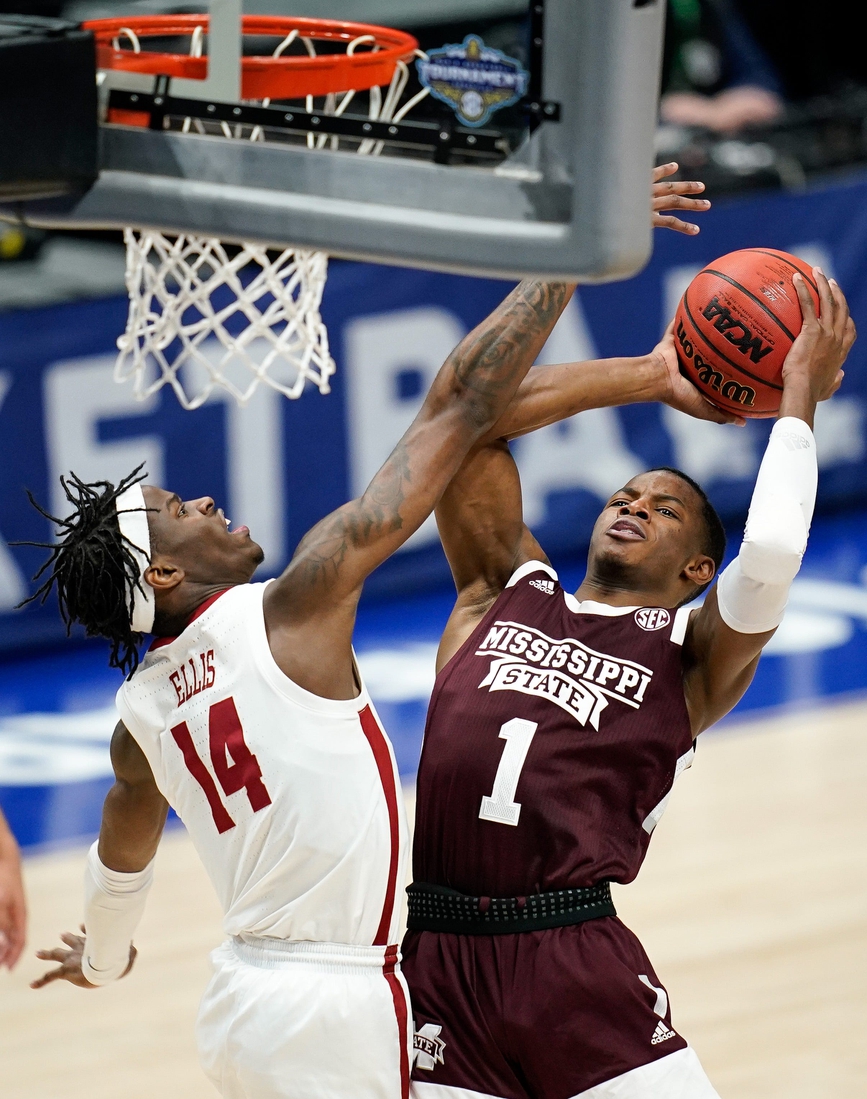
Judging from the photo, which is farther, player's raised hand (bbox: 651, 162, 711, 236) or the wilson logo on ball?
the wilson logo on ball

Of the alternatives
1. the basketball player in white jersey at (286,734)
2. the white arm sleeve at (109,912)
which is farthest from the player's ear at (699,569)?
the white arm sleeve at (109,912)

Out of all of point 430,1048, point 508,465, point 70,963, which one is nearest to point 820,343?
point 508,465

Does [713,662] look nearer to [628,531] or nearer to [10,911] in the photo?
[628,531]

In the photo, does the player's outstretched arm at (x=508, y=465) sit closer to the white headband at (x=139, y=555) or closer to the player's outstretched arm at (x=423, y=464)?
the player's outstretched arm at (x=423, y=464)

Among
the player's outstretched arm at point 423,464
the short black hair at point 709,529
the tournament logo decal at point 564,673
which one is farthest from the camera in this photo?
the short black hair at point 709,529

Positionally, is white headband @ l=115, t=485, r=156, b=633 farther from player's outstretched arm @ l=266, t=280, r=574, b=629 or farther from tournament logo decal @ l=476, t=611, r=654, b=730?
tournament logo decal @ l=476, t=611, r=654, b=730

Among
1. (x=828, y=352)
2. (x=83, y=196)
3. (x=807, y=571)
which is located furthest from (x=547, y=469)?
(x=83, y=196)

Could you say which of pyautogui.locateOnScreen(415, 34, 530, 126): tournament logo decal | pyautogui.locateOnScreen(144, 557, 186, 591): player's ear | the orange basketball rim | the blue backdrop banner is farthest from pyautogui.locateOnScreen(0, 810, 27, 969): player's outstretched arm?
the blue backdrop banner

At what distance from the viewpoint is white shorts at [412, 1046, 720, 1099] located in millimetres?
3650

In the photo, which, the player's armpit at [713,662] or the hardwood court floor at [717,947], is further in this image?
the hardwood court floor at [717,947]

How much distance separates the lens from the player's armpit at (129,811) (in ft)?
13.0

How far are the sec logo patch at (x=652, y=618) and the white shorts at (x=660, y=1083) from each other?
0.95 metres

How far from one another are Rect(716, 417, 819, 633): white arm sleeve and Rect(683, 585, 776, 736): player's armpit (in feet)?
0.18

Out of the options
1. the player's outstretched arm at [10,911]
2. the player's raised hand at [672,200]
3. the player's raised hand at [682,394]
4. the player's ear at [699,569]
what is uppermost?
the player's raised hand at [672,200]
